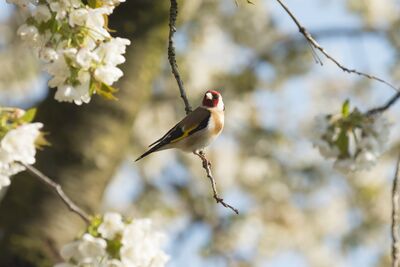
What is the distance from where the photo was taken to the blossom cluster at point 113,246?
2764 mm

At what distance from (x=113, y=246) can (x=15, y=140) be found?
557mm

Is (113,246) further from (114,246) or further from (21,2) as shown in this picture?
(21,2)

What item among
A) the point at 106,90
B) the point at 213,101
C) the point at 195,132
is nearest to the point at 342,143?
the point at 213,101

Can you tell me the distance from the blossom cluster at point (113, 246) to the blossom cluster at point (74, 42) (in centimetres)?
71

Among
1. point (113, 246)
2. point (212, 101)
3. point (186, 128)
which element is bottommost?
point (113, 246)

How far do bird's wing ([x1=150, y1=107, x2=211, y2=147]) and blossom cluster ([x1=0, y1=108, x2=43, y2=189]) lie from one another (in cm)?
68

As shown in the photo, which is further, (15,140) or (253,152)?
(253,152)

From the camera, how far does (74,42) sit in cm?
220

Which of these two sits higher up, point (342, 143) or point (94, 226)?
point (342, 143)

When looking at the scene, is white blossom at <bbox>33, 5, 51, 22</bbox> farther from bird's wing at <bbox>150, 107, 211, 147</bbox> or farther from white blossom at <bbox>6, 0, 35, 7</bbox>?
bird's wing at <bbox>150, 107, 211, 147</bbox>

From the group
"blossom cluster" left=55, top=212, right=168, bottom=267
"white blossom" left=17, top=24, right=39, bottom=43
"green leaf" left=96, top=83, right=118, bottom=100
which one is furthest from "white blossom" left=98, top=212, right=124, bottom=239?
"white blossom" left=17, top=24, right=39, bottom=43

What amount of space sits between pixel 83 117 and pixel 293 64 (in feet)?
17.7

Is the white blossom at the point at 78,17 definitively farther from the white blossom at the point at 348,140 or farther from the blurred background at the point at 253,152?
the blurred background at the point at 253,152

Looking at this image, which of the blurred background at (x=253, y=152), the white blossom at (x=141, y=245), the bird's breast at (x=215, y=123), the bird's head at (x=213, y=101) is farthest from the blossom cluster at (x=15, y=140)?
the blurred background at (x=253, y=152)
